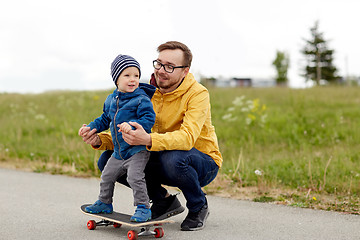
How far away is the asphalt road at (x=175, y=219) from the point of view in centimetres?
398

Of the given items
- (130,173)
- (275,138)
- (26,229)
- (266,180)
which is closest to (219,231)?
(130,173)

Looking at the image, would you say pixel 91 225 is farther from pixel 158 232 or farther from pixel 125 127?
pixel 125 127

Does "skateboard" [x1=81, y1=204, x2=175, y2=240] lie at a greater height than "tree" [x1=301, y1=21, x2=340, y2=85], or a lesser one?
lesser

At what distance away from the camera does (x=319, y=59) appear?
4547cm

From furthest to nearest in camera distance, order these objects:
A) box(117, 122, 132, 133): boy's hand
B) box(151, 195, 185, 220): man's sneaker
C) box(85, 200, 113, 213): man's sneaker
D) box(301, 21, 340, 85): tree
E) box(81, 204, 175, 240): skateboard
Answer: box(301, 21, 340, 85): tree < box(151, 195, 185, 220): man's sneaker < box(85, 200, 113, 213): man's sneaker < box(81, 204, 175, 240): skateboard < box(117, 122, 132, 133): boy's hand

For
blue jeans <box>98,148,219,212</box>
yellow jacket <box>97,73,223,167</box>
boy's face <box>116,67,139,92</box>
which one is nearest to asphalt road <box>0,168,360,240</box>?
blue jeans <box>98,148,219,212</box>

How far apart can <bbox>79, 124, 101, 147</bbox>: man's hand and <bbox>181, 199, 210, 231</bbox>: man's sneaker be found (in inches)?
40.2

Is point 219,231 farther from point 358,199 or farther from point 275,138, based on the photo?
point 275,138

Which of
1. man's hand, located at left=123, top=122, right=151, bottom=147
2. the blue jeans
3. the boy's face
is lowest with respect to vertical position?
the blue jeans

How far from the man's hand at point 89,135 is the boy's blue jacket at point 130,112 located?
0.23 metres

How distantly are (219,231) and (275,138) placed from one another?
603cm

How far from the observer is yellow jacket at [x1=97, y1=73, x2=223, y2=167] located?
3889 millimetres

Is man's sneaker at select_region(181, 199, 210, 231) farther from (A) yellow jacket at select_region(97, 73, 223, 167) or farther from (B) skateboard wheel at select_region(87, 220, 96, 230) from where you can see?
(B) skateboard wheel at select_region(87, 220, 96, 230)

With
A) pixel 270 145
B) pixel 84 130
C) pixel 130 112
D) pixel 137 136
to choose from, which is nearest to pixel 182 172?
pixel 137 136
